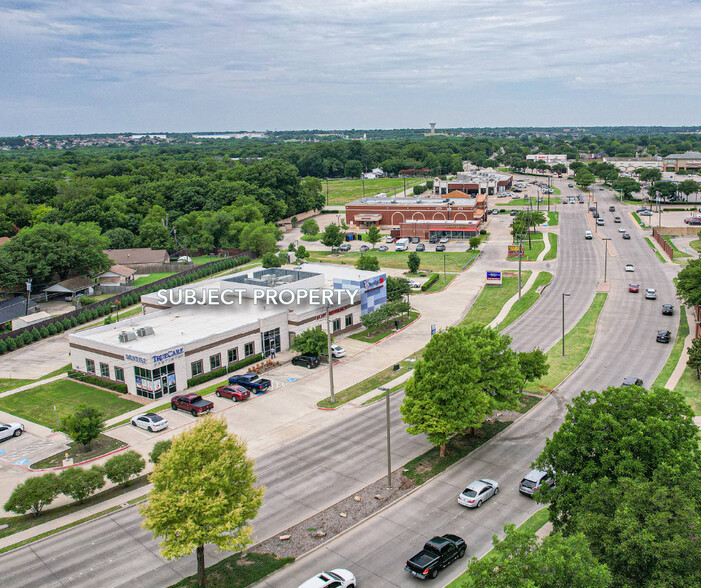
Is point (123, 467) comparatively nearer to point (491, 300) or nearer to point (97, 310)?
point (97, 310)

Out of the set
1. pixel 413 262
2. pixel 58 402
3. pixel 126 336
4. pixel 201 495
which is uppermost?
pixel 201 495

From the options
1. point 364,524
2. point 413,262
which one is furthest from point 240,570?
point 413,262

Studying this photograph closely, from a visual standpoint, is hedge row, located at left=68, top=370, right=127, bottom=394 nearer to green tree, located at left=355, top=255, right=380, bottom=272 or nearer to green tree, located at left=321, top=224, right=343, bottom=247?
green tree, located at left=355, top=255, right=380, bottom=272

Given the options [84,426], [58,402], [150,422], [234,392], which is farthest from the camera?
[58,402]

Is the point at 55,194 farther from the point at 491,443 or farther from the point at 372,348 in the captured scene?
the point at 491,443

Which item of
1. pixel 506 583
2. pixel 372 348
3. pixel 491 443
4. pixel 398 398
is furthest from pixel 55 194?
pixel 506 583

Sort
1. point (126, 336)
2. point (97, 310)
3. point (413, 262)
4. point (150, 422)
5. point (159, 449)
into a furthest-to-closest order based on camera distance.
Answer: point (413, 262) < point (97, 310) < point (126, 336) < point (150, 422) < point (159, 449)

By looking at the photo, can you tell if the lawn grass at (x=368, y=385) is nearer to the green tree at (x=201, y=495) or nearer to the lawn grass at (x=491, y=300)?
the lawn grass at (x=491, y=300)

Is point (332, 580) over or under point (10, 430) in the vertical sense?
over
